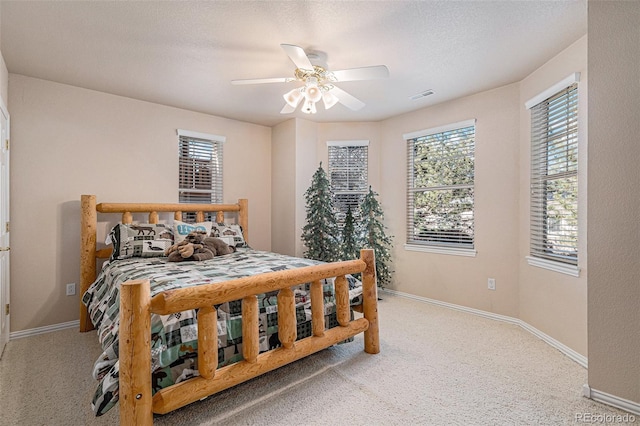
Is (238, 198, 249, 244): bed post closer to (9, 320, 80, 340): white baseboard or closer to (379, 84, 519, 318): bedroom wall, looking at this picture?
(9, 320, 80, 340): white baseboard

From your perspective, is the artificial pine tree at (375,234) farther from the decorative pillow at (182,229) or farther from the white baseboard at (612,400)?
the white baseboard at (612,400)

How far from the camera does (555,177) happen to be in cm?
277

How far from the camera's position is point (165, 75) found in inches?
117

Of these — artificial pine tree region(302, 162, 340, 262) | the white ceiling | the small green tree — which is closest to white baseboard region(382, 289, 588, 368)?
the small green tree

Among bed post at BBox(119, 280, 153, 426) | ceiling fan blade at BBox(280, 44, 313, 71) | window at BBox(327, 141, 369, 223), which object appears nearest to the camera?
bed post at BBox(119, 280, 153, 426)

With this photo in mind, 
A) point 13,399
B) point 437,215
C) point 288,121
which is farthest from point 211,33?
point 437,215

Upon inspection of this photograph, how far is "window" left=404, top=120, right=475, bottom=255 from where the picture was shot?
3.70 metres

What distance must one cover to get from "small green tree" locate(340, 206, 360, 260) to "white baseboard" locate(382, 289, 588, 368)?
880 millimetres

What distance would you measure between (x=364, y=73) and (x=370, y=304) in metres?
1.81

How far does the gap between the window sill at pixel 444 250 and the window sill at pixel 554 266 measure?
0.62 metres

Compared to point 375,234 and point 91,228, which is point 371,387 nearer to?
point 375,234

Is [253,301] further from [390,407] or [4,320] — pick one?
[4,320]

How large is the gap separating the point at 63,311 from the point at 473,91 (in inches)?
196

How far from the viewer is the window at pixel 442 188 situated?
370cm
